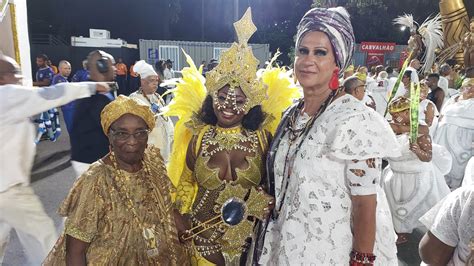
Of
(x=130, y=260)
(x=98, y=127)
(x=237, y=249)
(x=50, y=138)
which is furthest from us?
(x=50, y=138)

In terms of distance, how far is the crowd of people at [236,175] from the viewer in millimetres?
1725

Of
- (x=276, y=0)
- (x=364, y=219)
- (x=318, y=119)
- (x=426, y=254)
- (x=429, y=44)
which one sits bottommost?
(x=426, y=254)

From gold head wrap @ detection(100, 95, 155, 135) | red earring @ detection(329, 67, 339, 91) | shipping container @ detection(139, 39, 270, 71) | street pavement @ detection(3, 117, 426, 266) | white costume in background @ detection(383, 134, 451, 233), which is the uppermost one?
shipping container @ detection(139, 39, 270, 71)

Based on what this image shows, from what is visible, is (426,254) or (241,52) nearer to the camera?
(426,254)

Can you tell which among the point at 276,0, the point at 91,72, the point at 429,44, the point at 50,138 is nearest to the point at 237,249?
the point at 91,72

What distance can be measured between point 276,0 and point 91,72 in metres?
22.2

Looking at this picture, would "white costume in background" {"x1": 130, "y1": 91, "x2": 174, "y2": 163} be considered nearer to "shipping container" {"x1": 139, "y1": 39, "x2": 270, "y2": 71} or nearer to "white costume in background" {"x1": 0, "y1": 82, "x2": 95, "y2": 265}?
"white costume in background" {"x1": 0, "y1": 82, "x2": 95, "y2": 265}

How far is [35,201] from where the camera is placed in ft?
10.4

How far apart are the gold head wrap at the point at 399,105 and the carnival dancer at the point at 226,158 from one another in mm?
2049

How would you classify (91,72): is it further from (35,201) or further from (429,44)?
(429,44)

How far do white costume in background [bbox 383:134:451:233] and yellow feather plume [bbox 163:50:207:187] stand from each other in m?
2.45

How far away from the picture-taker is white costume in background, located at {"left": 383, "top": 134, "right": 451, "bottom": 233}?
13.9 feet

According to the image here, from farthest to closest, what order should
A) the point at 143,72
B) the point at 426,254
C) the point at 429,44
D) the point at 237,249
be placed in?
the point at 429,44 < the point at 143,72 < the point at 237,249 < the point at 426,254

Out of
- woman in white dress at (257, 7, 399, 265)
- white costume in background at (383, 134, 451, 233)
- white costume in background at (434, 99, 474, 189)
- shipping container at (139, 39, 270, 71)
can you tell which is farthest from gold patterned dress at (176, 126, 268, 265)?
shipping container at (139, 39, 270, 71)
